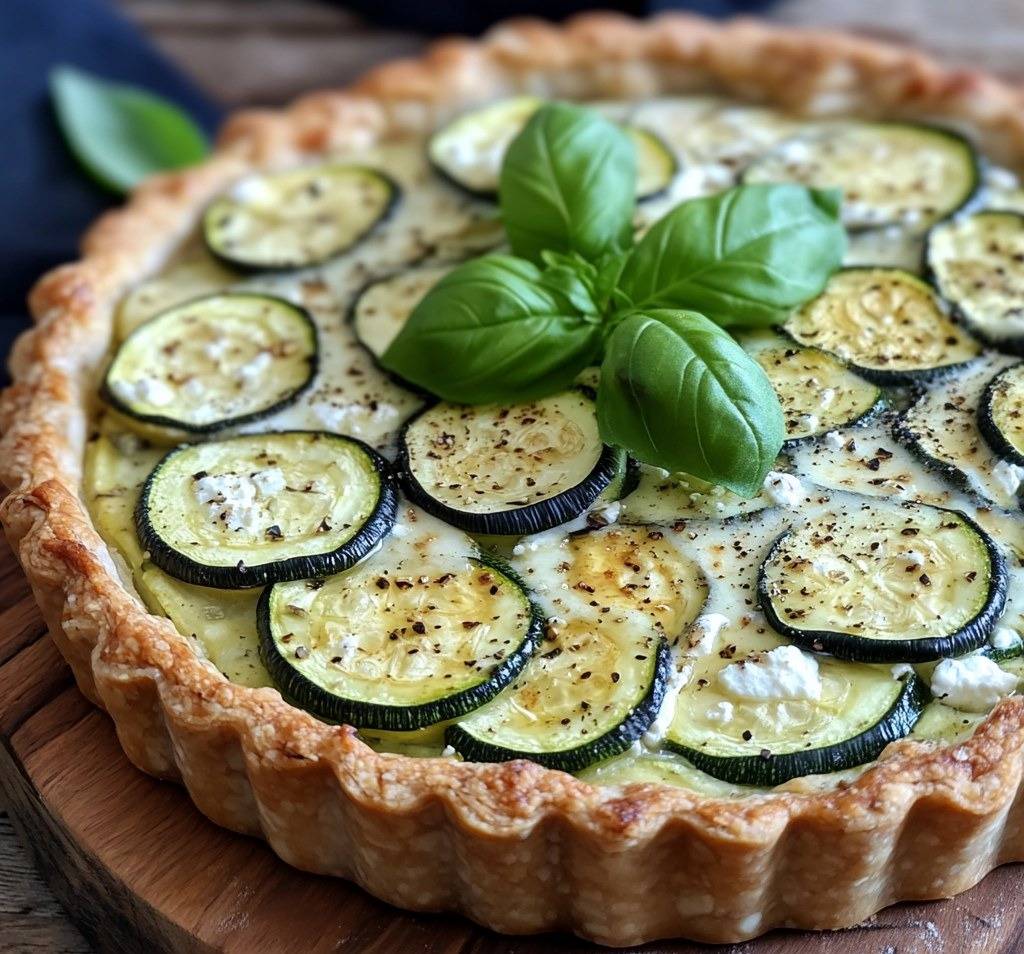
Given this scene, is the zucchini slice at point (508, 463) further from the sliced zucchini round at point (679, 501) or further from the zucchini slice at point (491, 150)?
the zucchini slice at point (491, 150)

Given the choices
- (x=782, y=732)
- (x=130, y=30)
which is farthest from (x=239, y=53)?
(x=782, y=732)

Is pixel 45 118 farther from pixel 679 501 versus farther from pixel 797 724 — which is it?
pixel 797 724

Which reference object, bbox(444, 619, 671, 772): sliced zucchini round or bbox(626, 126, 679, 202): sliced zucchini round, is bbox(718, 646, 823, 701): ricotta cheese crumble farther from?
bbox(626, 126, 679, 202): sliced zucchini round

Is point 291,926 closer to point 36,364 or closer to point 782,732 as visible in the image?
point 782,732

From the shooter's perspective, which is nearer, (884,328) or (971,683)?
(971,683)

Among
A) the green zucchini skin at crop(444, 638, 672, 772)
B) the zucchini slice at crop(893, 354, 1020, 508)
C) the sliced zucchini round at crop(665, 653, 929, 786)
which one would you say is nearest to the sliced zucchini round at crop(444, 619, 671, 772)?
the green zucchini skin at crop(444, 638, 672, 772)

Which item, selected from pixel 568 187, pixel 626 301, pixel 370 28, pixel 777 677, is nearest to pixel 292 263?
pixel 568 187
